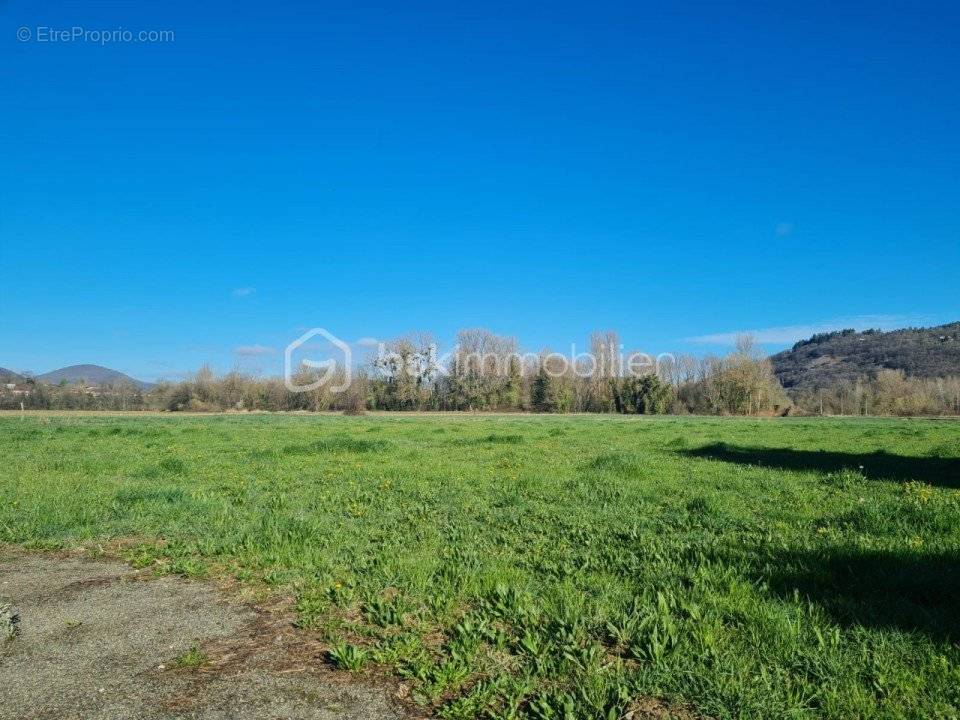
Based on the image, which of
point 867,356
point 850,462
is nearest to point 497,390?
point 850,462

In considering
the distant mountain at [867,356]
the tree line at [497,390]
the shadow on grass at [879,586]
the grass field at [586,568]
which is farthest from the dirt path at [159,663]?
the distant mountain at [867,356]

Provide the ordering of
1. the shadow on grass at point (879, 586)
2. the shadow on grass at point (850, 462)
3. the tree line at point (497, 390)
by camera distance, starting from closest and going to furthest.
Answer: the shadow on grass at point (879, 586) < the shadow on grass at point (850, 462) < the tree line at point (497, 390)

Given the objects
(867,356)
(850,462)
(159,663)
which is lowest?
(850,462)

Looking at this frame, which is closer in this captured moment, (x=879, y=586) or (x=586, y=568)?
(x=879, y=586)

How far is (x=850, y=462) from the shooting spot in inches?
620

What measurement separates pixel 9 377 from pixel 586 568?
124757 millimetres

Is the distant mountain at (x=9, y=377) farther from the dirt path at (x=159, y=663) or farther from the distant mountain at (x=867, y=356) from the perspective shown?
the distant mountain at (x=867, y=356)

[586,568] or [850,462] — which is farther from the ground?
[586,568]

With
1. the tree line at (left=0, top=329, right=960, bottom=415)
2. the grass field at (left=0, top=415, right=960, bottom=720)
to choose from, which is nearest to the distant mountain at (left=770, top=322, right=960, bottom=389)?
the tree line at (left=0, top=329, right=960, bottom=415)

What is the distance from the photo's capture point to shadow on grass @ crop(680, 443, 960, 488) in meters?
12.6

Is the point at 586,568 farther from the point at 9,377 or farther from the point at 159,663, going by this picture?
the point at 9,377

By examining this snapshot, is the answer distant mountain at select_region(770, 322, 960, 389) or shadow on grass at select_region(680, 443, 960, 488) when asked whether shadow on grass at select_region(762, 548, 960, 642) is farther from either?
distant mountain at select_region(770, 322, 960, 389)

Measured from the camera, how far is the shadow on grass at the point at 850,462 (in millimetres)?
12625

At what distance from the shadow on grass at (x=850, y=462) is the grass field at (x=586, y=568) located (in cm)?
22
